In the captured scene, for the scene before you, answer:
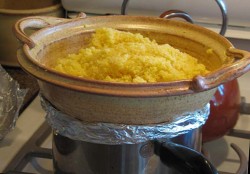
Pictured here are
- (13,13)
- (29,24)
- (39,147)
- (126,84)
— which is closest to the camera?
(126,84)

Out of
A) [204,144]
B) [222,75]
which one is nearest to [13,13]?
[204,144]

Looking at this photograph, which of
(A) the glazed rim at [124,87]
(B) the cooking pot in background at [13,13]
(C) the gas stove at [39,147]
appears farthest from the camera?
(B) the cooking pot in background at [13,13]

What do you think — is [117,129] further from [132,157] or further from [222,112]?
[222,112]

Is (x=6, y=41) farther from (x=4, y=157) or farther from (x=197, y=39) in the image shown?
(x=197, y=39)

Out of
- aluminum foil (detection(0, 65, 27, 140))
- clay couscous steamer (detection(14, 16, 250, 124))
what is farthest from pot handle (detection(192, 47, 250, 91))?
aluminum foil (detection(0, 65, 27, 140))

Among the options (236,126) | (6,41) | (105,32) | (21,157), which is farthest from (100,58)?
(6,41)

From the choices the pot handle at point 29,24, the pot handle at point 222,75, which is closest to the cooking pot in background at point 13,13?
the pot handle at point 29,24

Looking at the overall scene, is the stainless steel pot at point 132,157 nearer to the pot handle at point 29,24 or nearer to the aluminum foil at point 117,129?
the aluminum foil at point 117,129
